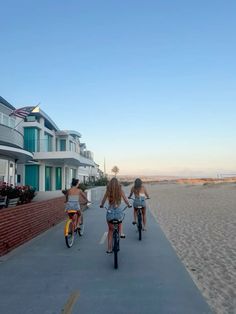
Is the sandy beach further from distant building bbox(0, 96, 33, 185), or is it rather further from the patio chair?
distant building bbox(0, 96, 33, 185)

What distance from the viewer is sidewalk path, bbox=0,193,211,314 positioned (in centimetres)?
487

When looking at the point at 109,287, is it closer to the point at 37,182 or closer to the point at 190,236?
the point at 190,236

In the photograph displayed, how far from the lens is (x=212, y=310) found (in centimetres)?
477

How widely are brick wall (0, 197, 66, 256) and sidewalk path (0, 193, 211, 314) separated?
32cm

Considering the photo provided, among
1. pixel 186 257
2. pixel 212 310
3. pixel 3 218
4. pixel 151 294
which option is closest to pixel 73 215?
pixel 3 218

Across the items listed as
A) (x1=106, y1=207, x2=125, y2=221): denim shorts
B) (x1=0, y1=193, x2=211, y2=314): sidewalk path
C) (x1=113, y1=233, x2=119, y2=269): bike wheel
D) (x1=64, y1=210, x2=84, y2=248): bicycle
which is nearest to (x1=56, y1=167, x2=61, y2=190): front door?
(x1=64, y1=210, x2=84, y2=248): bicycle

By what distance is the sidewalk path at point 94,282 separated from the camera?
16.0ft

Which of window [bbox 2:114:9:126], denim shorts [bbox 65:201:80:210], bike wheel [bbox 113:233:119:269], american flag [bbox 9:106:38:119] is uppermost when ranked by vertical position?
american flag [bbox 9:106:38:119]

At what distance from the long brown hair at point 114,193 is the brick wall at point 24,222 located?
7.80 ft

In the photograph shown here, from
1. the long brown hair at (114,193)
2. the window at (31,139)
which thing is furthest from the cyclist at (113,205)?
the window at (31,139)

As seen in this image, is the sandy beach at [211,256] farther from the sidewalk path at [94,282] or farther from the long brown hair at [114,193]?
the long brown hair at [114,193]

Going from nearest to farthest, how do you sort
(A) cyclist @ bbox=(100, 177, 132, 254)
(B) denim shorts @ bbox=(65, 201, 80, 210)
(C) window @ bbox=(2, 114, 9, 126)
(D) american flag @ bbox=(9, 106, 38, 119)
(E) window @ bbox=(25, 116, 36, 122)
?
(A) cyclist @ bbox=(100, 177, 132, 254), (B) denim shorts @ bbox=(65, 201, 80, 210), (C) window @ bbox=(2, 114, 9, 126), (D) american flag @ bbox=(9, 106, 38, 119), (E) window @ bbox=(25, 116, 36, 122)

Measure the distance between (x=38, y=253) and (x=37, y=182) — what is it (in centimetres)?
2575

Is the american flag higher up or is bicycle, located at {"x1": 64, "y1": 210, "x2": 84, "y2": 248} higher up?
the american flag
